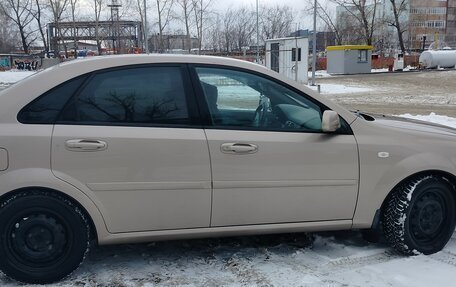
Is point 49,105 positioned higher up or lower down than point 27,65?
lower down

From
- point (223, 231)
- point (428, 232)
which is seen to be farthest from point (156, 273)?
point (428, 232)

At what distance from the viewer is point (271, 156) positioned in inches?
141

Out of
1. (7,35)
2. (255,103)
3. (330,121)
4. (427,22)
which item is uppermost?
(427,22)

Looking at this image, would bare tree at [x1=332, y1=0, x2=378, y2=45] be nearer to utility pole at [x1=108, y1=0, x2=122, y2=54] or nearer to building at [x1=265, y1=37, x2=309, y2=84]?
utility pole at [x1=108, y1=0, x2=122, y2=54]

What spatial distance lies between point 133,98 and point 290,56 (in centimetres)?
2242

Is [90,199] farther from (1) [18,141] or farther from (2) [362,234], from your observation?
(2) [362,234]

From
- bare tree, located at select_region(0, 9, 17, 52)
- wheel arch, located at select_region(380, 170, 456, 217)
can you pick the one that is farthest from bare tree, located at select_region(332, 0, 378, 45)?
wheel arch, located at select_region(380, 170, 456, 217)

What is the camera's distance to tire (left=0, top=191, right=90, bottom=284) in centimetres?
325

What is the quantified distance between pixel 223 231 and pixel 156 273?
1.93ft

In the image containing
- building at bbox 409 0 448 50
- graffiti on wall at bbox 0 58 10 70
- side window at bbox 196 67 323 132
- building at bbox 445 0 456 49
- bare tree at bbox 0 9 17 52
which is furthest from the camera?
building at bbox 445 0 456 49

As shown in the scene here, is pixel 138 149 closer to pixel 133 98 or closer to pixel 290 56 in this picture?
pixel 133 98

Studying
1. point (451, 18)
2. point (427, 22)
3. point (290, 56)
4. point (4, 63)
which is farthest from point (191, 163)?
point (451, 18)

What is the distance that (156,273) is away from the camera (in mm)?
3609

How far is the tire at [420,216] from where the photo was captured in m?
3.85
